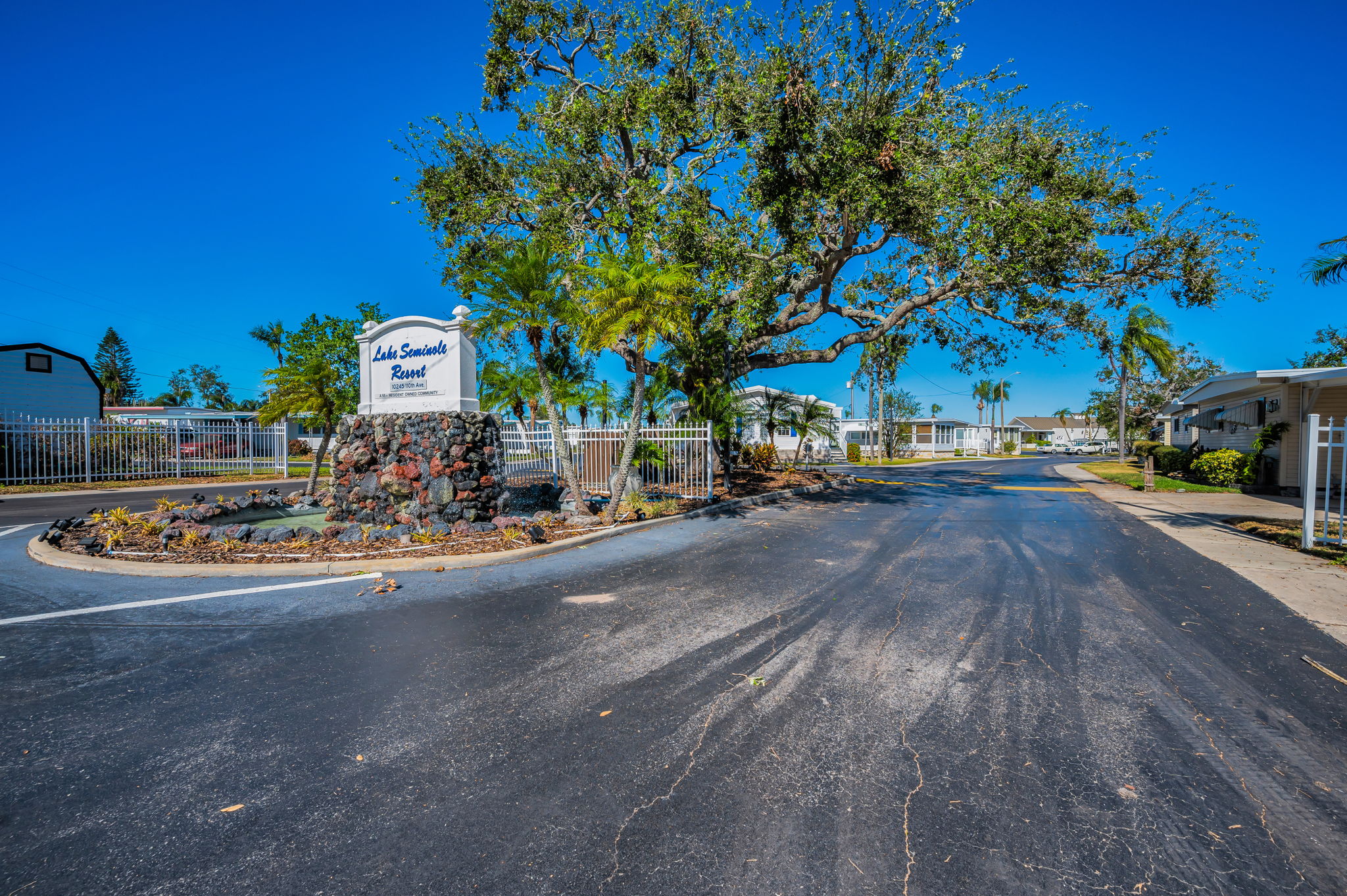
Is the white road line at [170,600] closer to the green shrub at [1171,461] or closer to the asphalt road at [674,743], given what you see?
the asphalt road at [674,743]

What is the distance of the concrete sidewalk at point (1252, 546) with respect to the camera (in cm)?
575

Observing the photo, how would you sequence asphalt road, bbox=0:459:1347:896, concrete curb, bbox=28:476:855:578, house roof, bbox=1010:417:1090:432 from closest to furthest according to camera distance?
asphalt road, bbox=0:459:1347:896, concrete curb, bbox=28:476:855:578, house roof, bbox=1010:417:1090:432

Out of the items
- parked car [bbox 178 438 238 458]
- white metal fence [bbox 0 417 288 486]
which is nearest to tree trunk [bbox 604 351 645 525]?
white metal fence [bbox 0 417 288 486]

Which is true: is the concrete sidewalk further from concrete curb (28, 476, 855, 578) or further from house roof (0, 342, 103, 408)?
house roof (0, 342, 103, 408)

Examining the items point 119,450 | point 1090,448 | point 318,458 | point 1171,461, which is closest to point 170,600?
point 318,458

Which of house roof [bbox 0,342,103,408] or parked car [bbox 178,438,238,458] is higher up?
house roof [bbox 0,342,103,408]

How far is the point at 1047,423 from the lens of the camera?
4395 inches

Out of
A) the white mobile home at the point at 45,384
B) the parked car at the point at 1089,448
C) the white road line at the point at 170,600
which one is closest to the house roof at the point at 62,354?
the white mobile home at the point at 45,384

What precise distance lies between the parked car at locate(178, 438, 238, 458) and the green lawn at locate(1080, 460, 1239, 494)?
32930 mm

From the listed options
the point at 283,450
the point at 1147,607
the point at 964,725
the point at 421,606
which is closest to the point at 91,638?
the point at 421,606

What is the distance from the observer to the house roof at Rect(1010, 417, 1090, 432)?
4033 inches

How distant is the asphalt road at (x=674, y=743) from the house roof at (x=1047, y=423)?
11096 centimetres

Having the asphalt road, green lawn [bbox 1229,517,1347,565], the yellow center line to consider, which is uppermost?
green lawn [bbox 1229,517,1347,565]

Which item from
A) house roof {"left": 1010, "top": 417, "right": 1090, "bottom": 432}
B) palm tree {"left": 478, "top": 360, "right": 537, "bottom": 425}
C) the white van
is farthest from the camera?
house roof {"left": 1010, "top": 417, "right": 1090, "bottom": 432}
